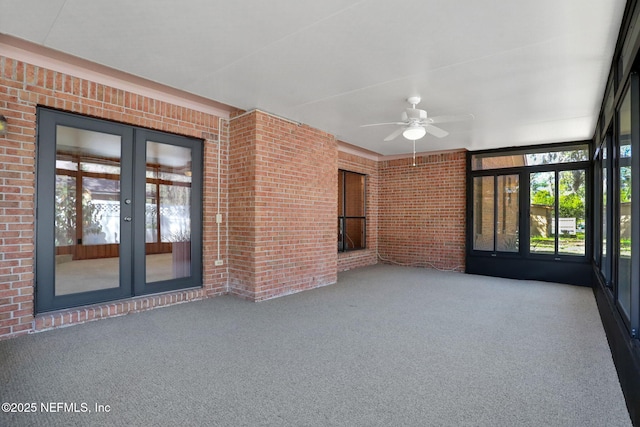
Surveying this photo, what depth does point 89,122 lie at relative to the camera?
3.63m

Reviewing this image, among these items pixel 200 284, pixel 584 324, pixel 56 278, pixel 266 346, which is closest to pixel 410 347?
pixel 266 346

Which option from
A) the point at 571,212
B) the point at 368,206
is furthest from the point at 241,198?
the point at 571,212

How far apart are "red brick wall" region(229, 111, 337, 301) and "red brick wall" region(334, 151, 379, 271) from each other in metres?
1.85

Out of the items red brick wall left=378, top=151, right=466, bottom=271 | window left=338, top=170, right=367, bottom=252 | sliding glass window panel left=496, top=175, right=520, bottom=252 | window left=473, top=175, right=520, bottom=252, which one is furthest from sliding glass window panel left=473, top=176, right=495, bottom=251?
window left=338, top=170, right=367, bottom=252

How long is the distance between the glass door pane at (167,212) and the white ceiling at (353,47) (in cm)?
95

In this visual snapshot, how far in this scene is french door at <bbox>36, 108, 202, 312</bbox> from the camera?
3.36 meters

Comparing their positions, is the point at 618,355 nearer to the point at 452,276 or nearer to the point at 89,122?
the point at 452,276

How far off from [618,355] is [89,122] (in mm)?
5319

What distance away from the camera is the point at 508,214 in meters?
6.57

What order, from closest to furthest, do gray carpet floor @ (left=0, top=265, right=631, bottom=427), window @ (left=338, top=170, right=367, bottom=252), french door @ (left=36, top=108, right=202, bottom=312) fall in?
gray carpet floor @ (left=0, top=265, right=631, bottom=427) < french door @ (left=36, top=108, right=202, bottom=312) < window @ (left=338, top=170, right=367, bottom=252)

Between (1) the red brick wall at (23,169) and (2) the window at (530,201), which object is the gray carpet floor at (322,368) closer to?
(1) the red brick wall at (23,169)

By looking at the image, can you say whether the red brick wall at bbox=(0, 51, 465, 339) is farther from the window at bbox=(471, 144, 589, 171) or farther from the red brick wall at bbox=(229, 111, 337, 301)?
the window at bbox=(471, 144, 589, 171)

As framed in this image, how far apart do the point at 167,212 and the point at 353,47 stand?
3.07 meters

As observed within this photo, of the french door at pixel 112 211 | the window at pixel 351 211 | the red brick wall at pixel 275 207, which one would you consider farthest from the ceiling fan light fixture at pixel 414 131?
the window at pixel 351 211
